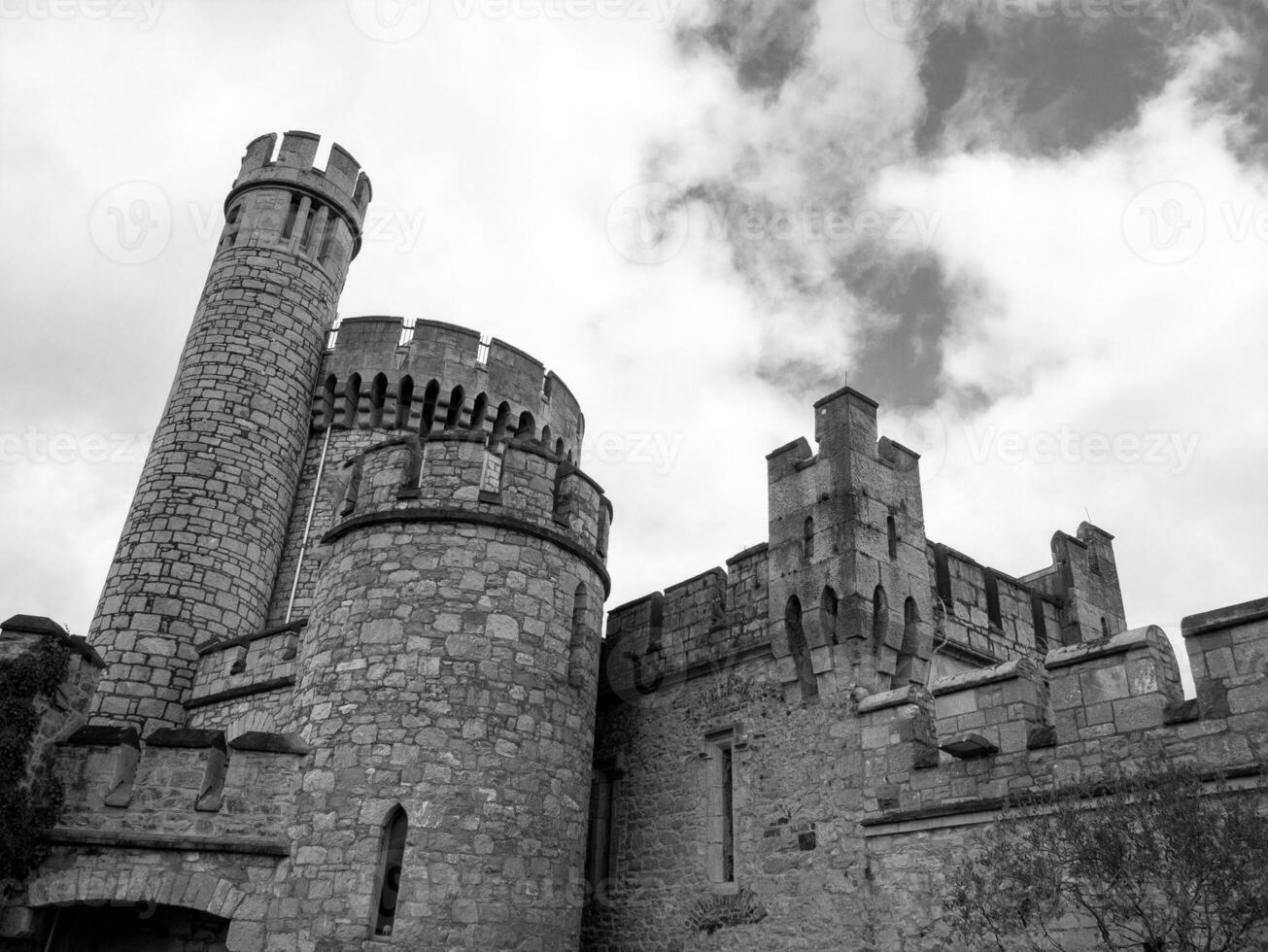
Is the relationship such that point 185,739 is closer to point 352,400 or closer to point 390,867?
point 390,867

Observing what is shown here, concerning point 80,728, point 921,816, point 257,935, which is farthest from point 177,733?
point 921,816

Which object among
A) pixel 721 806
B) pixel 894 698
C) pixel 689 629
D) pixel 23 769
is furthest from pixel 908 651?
pixel 23 769

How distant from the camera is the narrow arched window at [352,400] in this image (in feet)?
60.2

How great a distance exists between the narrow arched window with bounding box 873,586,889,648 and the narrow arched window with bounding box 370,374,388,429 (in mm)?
10786

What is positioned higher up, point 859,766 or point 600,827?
point 859,766

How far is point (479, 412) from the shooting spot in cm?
1872

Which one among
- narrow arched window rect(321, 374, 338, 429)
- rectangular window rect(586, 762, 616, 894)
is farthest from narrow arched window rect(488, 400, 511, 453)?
→ rectangular window rect(586, 762, 616, 894)

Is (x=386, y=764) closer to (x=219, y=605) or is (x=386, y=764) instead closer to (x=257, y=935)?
(x=257, y=935)

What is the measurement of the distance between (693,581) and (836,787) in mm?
3440

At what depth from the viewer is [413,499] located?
10914 millimetres

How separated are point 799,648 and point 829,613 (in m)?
0.55

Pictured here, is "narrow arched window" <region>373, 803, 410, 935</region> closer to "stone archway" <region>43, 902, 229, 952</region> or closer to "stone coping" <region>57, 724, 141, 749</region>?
"stone archway" <region>43, 902, 229, 952</region>

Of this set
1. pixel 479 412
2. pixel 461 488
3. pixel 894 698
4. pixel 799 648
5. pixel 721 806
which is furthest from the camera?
pixel 479 412

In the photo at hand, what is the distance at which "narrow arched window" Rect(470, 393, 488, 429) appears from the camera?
18656 mm
